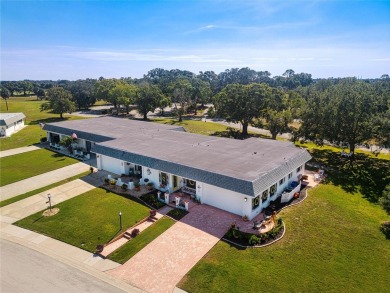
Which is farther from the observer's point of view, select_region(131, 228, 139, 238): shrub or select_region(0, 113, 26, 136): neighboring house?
select_region(0, 113, 26, 136): neighboring house

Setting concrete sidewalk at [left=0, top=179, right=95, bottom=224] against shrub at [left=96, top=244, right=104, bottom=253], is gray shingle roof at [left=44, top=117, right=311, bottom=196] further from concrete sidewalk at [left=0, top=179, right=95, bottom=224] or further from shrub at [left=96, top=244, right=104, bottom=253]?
shrub at [left=96, top=244, right=104, bottom=253]

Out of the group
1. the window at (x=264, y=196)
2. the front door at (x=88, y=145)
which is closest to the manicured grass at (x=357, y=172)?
the window at (x=264, y=196)

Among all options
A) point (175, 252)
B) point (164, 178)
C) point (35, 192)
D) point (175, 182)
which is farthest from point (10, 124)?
point (175, 252)

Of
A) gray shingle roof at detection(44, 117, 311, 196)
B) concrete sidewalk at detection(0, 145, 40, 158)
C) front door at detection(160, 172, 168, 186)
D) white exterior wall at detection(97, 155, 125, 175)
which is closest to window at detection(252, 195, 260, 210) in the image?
gray shingle roof at detection(44, 117, 311, 196)

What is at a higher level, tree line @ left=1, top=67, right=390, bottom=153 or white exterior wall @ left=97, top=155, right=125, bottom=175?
tree line @ left=1, top=67, right=390, bottom=153

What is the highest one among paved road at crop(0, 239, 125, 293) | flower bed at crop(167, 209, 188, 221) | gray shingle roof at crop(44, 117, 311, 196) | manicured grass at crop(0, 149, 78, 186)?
gray shingle roof at crop(44, 117, 311, 196)
